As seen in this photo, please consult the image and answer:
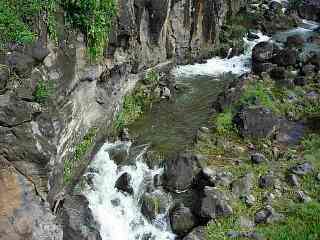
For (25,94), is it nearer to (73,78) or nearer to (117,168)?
(73,78)

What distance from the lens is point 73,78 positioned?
13.0m

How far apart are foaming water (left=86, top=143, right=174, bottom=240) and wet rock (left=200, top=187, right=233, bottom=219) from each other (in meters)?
1.17

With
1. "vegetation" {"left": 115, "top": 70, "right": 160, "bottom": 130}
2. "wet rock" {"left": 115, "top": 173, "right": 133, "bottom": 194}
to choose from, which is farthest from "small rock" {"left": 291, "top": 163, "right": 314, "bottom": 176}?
"vegetation" {"left": 115, "top": 70, "right": 160, "bottom": 130}

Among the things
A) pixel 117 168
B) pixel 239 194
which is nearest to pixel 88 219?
pixel 117 168

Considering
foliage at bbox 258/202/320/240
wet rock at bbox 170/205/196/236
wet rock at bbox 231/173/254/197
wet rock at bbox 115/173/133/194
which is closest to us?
foliage at bbox 258/202/320/240

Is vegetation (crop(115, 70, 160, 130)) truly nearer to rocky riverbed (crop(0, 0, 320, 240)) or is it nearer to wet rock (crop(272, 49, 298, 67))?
rocky riverbed (crop(0, 0, 320, 240))

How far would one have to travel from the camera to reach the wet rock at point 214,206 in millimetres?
13008

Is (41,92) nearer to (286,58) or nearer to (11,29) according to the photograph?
(11,29)

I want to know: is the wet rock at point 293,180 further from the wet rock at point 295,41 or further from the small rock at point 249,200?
the wet rock at point 295,41

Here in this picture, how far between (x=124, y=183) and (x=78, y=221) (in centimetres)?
205

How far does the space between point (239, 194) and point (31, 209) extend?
5.92 metres

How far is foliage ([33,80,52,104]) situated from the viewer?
11.1 m

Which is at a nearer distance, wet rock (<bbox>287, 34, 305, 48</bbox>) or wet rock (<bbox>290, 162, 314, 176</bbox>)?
wet rock (<bbox>290, 162, 314, 176</bbox>)

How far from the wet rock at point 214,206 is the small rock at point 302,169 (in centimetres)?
266
